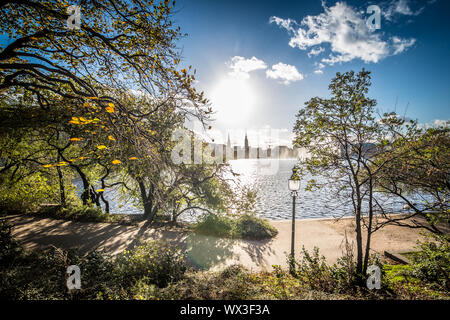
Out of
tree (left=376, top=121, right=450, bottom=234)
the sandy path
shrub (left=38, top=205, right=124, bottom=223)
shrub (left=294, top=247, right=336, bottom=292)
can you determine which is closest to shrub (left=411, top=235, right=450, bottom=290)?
tree (left=376, top=121, right=450, bottom=234)

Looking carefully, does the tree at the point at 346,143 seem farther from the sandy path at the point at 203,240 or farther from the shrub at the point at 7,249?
the shrub at the point at 7,249

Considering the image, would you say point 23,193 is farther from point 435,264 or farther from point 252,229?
point 435,264

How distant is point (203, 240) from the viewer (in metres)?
9.57

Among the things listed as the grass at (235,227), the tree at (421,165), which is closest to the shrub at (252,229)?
the grass at (235,227)

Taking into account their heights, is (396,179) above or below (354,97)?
below

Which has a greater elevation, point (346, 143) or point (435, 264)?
point (346, 143)

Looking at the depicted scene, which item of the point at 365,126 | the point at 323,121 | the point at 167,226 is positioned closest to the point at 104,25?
the point at 323,121

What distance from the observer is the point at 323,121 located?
5379 mm

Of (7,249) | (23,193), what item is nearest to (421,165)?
(7,249)

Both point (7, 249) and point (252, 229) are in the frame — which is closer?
point (7, 249)

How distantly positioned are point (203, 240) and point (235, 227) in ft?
7.51
